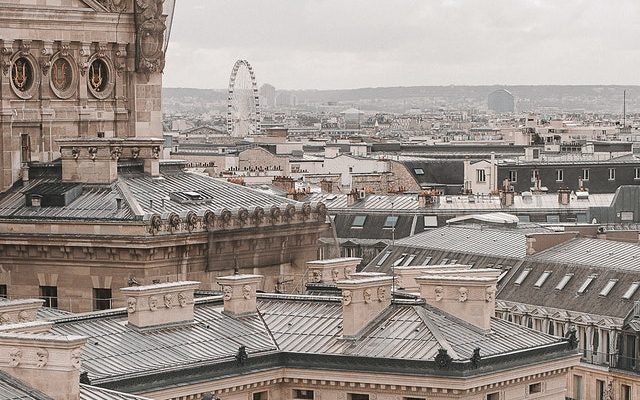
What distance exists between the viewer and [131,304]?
6550 centimetres

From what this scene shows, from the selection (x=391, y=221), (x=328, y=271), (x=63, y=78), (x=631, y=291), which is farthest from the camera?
(x=391, y=221)

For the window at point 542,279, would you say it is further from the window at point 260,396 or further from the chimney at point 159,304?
the window at point 260,396

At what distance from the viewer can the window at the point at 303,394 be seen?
65.9m

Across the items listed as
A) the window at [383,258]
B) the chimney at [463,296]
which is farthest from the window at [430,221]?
the chimney at [463,296]

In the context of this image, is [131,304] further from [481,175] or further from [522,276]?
[481,175]

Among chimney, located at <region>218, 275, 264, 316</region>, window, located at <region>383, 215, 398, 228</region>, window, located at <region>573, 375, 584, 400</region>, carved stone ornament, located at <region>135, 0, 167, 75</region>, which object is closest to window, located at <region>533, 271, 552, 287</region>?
window, located at <region>573, 375, 584, 400</region>

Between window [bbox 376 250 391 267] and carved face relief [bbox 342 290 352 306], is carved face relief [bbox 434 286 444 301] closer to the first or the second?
carved face relief [bbox 342 290 352 306]

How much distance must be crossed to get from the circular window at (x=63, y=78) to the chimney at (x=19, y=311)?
19249mm

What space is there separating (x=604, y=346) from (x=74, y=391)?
58604 millimetres

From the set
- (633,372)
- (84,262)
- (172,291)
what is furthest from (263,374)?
(633,372)

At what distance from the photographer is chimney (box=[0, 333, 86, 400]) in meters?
50.4

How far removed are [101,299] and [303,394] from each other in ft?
35.2

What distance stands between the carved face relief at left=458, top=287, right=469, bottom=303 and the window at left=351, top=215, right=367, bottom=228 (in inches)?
3246

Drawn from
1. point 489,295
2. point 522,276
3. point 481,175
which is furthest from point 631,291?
point 481,175
